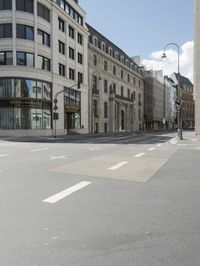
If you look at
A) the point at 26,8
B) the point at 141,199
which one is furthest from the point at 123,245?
the point at 26,8

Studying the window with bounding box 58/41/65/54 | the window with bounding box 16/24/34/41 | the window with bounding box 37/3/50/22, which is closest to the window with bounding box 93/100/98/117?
the window with bounding box 58/41/65/54

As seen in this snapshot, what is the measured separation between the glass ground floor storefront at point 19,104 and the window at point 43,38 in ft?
18.6

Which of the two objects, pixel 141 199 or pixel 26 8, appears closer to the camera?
pixel 141 199

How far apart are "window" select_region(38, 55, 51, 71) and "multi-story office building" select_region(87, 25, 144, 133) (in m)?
14.8

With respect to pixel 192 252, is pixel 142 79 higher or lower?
higher

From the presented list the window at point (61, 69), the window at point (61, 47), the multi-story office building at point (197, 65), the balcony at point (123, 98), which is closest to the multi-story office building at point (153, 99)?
the balcony at point (123, 98)

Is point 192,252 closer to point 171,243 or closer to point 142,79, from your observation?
point 171,243

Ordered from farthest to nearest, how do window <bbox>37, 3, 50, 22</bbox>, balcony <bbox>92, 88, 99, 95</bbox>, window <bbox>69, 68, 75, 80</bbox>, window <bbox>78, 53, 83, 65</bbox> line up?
balcony <bbox>92, 88, 99, 95</bbox>
window <bbox>78, 53, 83, 65</bbox>
window <bbox>69, 68, 75, 80</bbox>
window <bbox>37, 3, 50, 22</bbox>

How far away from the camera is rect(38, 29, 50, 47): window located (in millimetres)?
41812

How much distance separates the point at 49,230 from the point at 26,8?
40223 millimetres

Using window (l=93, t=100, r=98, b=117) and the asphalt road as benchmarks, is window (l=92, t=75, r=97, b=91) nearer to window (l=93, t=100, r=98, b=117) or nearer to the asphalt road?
window (l=93, t=100, r=98, b=117)

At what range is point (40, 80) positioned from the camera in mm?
41438

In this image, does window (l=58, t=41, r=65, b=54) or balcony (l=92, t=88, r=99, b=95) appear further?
balcony (l=92, t=88, r=99, b=95)

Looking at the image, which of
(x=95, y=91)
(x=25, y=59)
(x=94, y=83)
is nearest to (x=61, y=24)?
(x=25, y=59)
